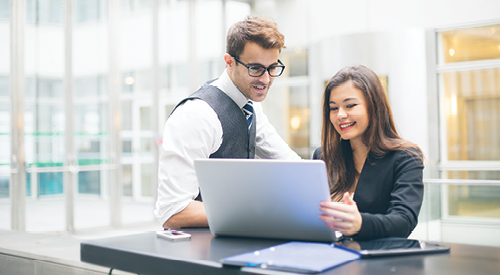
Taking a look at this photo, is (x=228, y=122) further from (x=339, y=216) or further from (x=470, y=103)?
(x=470, y=103)

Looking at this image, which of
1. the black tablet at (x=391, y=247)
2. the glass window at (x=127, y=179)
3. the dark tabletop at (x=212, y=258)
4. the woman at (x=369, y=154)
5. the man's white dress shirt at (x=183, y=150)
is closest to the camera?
the dark tabletop at (x=212, y=258)

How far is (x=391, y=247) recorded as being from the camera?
1.21 meters

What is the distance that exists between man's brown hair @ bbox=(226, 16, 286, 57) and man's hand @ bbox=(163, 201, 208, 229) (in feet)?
2.11

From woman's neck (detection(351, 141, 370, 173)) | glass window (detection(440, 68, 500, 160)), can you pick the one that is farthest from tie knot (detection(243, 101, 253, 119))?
glass window (detection(440, 68, 500, 160))

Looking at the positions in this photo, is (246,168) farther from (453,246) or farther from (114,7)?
(114,7)

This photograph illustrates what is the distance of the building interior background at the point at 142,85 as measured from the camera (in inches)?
228

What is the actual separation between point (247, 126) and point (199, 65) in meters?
5.83

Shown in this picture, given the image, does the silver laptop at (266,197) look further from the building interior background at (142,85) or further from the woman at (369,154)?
the building interior background at (142,85)

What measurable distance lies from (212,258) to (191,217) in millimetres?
518

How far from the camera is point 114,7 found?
6.64 m

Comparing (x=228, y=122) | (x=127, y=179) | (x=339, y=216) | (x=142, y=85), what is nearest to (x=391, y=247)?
(x=339, y=216)

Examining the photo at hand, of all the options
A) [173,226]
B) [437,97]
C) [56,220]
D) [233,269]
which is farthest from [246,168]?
[437,97]

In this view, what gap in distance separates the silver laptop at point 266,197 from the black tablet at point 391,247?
0.25 feet

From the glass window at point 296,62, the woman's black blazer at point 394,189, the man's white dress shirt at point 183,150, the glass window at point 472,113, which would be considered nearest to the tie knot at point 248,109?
the man's white dress shirt at point 183,150
